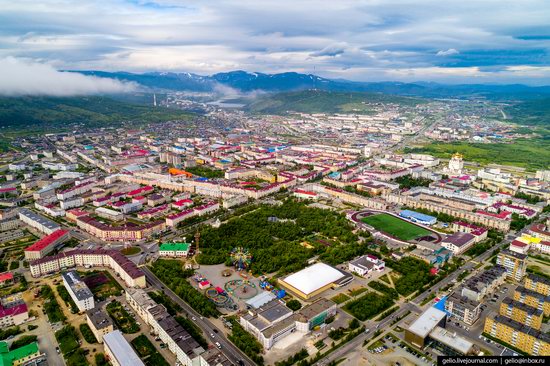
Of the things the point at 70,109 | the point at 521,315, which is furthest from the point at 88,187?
the point at 70,109

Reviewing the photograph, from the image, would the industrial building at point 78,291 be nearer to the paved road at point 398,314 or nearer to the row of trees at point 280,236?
the row of trees at point 280,236

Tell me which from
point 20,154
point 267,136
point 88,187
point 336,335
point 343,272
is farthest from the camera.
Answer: point 267,136

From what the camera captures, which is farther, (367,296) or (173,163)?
(173,163)

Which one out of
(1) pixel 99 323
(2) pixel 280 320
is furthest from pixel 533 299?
(1) pixel 99 323

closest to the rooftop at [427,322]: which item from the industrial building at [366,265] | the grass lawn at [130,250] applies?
the industrial building at [366,265]

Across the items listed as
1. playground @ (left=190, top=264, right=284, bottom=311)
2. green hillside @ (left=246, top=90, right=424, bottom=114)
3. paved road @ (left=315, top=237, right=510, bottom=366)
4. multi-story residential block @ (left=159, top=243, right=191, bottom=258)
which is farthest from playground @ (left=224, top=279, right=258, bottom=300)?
green hillside @ (left=246, top=90, right=424, bottom=114)

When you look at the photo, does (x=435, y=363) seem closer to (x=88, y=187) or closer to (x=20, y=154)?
(x=88, y=187)
